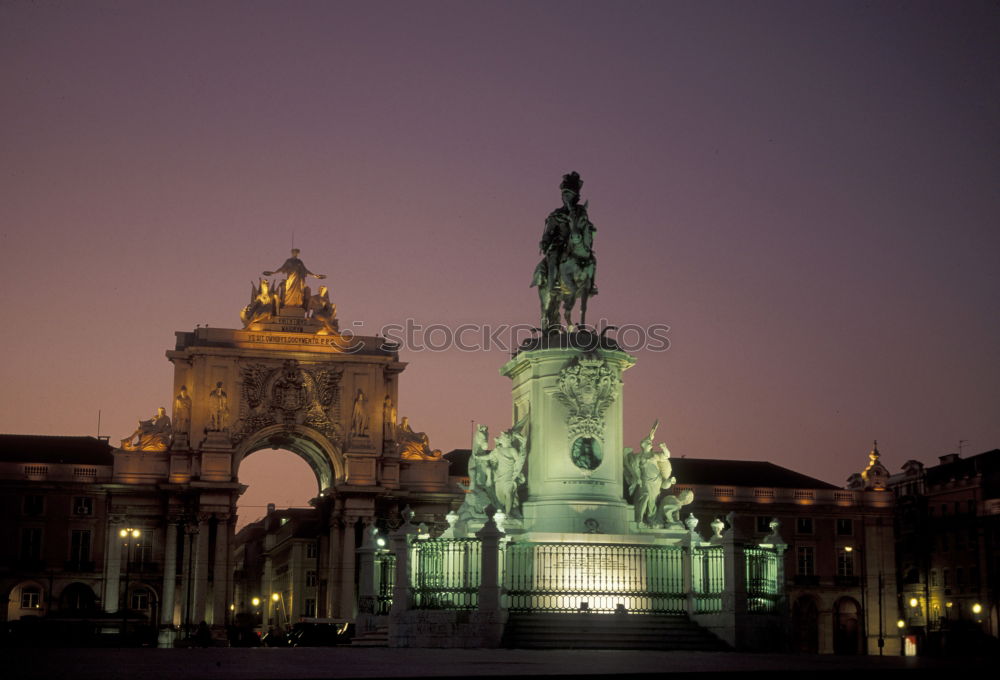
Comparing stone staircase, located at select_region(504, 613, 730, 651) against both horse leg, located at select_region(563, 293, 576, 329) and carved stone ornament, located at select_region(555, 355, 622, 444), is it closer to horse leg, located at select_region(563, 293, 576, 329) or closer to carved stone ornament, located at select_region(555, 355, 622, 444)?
carved stone ornament, located at select_region(555, 355, 622, 444)

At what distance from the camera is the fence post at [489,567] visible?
2467cm

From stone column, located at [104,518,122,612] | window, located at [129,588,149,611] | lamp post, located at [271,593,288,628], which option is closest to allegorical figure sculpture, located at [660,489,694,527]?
stone column, located at [104,518,122,612]

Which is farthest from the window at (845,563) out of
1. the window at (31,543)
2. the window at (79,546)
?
the window at (31,543)

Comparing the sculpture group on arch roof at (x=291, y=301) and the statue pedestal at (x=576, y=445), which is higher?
the sculpture group on arch roof at (x=291, y=301)

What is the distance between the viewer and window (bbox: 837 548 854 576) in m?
72.8

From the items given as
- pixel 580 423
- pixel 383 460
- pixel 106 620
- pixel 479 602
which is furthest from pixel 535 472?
pixel 383 460

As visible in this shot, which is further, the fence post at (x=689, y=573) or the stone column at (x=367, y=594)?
the stone column at (x=367, y=594)

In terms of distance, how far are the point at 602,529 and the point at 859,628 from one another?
1923 inches

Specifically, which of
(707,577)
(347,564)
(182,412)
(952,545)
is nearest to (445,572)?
(707,577)

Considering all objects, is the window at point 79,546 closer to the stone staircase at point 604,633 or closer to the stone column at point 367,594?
the stone column at point 367,594

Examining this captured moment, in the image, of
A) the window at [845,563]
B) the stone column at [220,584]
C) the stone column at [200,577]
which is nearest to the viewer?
the stone column at [200,577]

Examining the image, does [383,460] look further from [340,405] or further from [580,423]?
[580,423]

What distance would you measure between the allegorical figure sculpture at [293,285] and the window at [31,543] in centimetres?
1637

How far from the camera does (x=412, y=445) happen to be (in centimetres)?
7462
